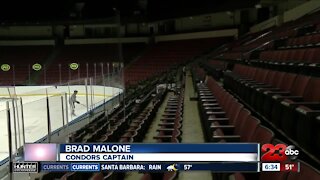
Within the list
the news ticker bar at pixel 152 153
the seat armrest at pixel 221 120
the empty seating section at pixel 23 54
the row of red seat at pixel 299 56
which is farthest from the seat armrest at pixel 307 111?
the empty seating section at pixel 23 54

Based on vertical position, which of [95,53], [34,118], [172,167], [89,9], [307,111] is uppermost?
[89,9]

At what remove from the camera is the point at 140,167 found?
1.62 metres

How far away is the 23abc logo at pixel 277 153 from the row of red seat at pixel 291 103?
232 millimetres

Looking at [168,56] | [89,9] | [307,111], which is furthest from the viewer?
[89,9]

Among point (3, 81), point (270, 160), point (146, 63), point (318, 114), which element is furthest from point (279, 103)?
point (146, 63)

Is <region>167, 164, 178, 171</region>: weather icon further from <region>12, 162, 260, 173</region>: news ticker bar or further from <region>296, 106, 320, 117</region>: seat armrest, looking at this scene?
<region>296, 106, 320, 117</region>: seat armrest

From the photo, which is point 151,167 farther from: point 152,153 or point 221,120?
point 221,120

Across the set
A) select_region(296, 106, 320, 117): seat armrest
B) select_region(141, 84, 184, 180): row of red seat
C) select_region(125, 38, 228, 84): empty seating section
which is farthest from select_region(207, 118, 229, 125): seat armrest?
select_region(125, 38, 228, 84): empty seating section

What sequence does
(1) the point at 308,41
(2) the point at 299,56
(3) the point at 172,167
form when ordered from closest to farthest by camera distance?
1. (3) the point at 172,167
2. (2) the point at 299,56
3. (1) the point at 308,41

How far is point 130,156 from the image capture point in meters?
1.64

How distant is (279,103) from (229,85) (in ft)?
8.06

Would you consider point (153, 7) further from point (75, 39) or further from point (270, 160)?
point (270, 160)

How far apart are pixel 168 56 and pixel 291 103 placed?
1305 centimetres

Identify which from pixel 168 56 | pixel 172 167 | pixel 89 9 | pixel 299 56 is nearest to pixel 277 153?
pixel 172 167
